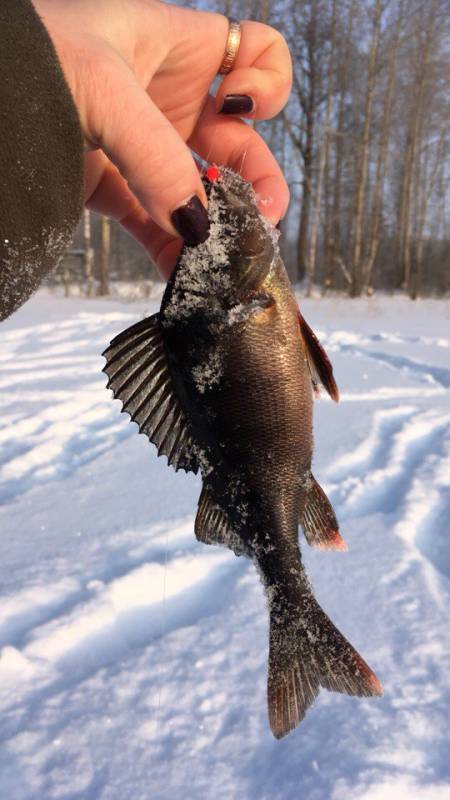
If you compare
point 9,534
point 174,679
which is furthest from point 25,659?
point 9,534

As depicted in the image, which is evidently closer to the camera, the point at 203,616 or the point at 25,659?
the point at 25,659

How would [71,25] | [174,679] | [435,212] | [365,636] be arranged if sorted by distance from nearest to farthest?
1. [71,25]
2. [174,679]
3. [365,636]
4. [435,212]

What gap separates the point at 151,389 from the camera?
1.54 meters

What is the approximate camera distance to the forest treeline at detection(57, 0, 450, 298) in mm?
16422

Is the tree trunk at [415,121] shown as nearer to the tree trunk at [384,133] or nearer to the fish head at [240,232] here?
the tree trunk at [384,133]

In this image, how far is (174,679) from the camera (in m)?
1.83

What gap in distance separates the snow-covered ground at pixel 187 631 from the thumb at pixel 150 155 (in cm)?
143

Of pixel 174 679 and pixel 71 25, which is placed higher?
pixel 71 25

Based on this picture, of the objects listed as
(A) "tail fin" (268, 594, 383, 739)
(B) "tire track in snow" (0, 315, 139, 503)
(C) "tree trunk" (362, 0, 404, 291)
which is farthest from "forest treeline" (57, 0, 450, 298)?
(A) "tail fin" (268, 594, 383, 739)

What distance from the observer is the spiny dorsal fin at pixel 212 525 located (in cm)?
156

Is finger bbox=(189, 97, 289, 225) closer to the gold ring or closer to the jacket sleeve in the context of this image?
the gold ring

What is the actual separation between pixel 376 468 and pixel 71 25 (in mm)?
2678

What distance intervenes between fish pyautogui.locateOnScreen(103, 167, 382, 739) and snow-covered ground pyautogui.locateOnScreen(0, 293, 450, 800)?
1.09 feet

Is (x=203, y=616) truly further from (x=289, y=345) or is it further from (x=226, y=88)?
(x=226, y=88)
